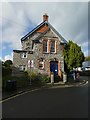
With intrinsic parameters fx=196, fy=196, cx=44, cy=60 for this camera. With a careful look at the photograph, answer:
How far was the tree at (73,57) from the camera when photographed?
2905 centimetres

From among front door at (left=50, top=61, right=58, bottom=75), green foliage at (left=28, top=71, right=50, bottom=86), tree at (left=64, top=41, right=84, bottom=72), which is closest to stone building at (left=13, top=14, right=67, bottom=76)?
front door at (left=50, top=61, right=58, bottom=75)

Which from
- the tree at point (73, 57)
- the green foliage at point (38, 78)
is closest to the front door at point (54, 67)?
the tree at point (73, 57)

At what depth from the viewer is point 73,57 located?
28.8 meters

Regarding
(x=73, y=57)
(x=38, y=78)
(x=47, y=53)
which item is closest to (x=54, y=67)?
(x=47, y=53)

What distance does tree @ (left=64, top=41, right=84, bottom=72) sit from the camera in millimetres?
29050

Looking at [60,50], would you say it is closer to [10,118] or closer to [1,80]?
[1,80]

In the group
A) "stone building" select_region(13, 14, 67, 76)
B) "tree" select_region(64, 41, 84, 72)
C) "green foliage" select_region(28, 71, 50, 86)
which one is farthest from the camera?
"tree" select_region(64, 41, 84, 72)

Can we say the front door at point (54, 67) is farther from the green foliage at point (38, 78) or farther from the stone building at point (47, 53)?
the green foliage at point (38, 78)

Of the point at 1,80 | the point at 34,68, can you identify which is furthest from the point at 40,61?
the point at 1,80

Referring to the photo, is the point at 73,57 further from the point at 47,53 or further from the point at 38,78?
the point at 38,78

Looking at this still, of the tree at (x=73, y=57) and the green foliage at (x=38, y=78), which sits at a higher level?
the tree at (x=73, y=57)

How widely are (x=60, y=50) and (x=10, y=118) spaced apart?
22187 mm

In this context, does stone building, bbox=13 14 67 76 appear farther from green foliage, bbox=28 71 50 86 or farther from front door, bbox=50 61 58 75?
green foliage, bbox=28 71 50 86

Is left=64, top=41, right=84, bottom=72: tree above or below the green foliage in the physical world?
above
